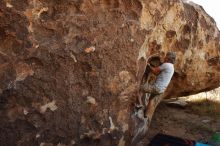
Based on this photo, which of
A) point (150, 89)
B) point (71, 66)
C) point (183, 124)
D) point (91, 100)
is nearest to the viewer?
point (71, 66)

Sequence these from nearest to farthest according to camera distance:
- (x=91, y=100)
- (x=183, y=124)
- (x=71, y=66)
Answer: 1. (x=71, y=66)
2. (x=91, y=100)
3. (x=183, y=124)

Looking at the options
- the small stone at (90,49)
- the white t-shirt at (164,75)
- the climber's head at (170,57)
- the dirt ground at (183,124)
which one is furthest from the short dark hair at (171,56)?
the small stone at (90,49)

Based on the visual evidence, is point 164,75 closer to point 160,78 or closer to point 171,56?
point 160,78

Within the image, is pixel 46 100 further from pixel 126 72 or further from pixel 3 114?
pixel 126 72

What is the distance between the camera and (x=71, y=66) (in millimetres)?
4789

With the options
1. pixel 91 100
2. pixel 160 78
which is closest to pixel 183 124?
pixel 160 78

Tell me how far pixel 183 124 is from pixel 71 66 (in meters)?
3.12

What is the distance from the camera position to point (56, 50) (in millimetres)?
4672

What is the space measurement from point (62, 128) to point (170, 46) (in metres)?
2.25

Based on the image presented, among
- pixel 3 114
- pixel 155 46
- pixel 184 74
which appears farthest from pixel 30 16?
pixel 184 74

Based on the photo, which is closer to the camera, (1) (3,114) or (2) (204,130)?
(1) (3,114)

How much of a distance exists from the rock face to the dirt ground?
138cm

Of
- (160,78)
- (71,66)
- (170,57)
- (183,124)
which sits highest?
(71,66)

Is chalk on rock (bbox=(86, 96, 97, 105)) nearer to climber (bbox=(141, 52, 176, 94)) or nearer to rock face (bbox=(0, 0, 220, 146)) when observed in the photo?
rock face (bbox=(0, 0, 220, 146))
